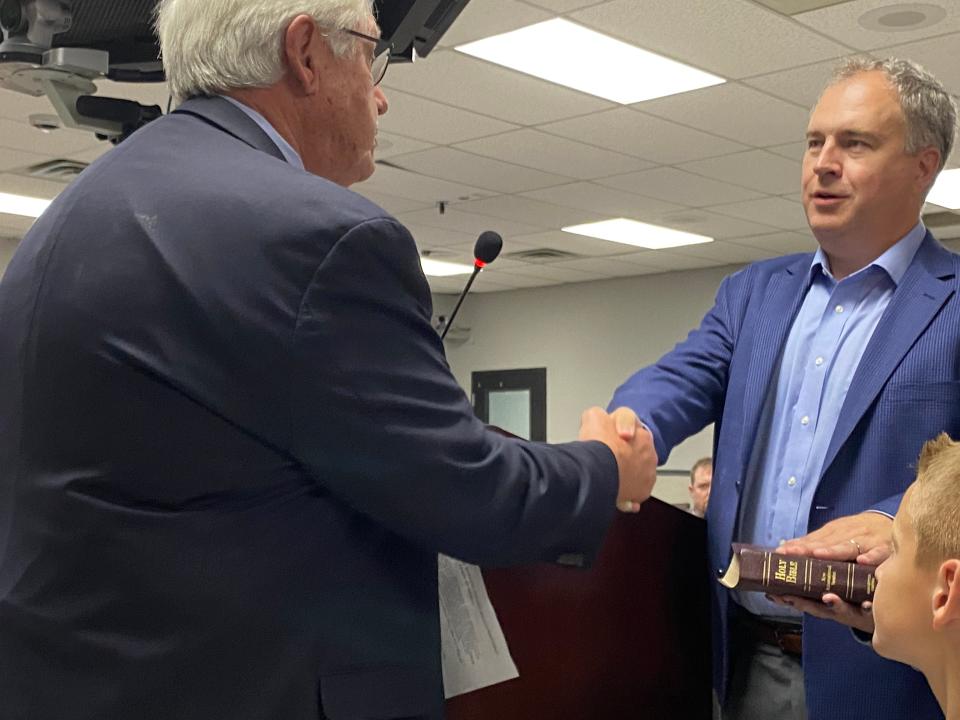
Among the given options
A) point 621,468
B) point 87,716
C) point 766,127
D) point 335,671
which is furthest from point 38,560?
point 766,127

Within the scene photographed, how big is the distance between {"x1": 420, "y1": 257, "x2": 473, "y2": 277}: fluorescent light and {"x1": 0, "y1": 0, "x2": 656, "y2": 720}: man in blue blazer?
28.8 ft

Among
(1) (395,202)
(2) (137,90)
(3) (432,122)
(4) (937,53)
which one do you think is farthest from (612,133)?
(2) (137,90)

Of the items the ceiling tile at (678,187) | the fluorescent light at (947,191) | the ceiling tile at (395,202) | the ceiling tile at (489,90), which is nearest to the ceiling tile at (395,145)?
the ceiling tile at (489,90)

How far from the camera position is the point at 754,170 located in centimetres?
652

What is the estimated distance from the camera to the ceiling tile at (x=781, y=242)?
8.55 meters

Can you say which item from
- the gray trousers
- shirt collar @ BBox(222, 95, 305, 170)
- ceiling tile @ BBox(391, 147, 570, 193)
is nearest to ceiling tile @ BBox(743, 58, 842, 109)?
ceiling tile @ BBox(391, 147, 570, 193)

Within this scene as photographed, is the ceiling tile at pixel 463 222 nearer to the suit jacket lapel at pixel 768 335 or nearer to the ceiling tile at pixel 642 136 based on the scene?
the ceiling tile at pixel 642 136

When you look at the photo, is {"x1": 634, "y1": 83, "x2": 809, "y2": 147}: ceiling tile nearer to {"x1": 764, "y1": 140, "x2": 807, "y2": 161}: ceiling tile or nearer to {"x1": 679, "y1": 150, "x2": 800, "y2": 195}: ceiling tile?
{"x1": 764, "y1": 140, "x2": 807, "y2": 161}: ceiling tile

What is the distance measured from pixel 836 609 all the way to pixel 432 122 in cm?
456

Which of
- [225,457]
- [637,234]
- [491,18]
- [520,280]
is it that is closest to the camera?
[225,457]

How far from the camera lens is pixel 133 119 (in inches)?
86.0

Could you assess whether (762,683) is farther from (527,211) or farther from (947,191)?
(527,211)

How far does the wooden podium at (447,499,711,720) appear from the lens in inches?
54.3

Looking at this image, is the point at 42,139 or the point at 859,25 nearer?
the point at 859,25
